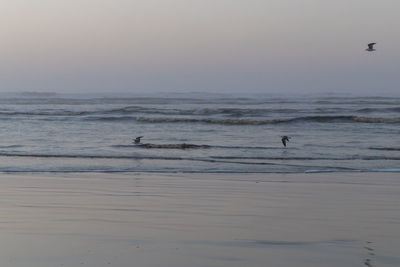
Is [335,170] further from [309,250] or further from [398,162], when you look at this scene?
[309,250]

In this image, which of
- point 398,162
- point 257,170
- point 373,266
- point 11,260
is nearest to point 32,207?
point 11,260

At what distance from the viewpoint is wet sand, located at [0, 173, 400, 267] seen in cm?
587

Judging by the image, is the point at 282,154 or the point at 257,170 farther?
the point at 282,154

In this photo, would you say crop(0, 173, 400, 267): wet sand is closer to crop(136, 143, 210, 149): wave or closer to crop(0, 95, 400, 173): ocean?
crop(0, 95, 400, 173): ocean

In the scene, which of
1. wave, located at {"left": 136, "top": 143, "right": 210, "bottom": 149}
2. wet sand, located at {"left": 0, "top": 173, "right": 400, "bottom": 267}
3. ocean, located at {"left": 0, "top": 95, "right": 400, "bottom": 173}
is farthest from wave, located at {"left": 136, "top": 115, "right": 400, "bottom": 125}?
wet sand, located at {"left": 0, "top": 173, "right": 400, "bottom": 267}

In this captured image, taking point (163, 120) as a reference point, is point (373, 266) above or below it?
below

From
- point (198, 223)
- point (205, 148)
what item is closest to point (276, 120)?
point (205, 148)

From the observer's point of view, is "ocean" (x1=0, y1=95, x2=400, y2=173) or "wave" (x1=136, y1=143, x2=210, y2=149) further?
"wave" (x1=136, y1=143, x2=210, y2=149)

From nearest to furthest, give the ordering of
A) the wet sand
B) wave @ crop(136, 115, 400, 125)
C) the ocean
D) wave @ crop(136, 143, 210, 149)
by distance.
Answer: the wet sand < the ocean < wave @ crop(136, 143, 210, 149) < wave @ crop(136, 115, 400, 125)

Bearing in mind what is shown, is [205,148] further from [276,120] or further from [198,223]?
[276,120]

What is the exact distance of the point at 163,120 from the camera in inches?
1305

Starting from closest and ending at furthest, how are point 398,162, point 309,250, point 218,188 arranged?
1. point 309,250
2. point 218,188
3. point 398,162

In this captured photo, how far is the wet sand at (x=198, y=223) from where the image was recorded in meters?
5.87

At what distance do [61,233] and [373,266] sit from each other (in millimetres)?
3106
